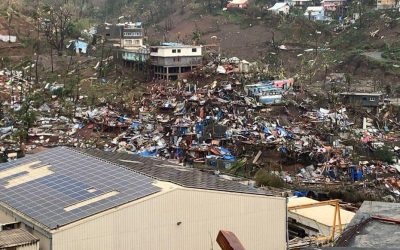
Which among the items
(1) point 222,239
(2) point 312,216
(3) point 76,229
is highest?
(1) point 222,239

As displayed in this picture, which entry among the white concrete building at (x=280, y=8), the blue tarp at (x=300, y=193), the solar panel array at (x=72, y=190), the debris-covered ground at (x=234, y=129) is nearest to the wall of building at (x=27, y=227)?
the solar panel array at (x=72, y=190)

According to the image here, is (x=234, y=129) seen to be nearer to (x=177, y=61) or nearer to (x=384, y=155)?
(x=384, y=155)

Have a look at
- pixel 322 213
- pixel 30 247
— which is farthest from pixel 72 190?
pixel 322 213

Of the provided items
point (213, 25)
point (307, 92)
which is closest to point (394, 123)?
point (307, 92)

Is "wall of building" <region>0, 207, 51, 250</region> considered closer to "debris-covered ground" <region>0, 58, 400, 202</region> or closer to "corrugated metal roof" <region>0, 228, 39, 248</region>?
"corrugated metal roof" <region>0, 228, 39, 248</region>

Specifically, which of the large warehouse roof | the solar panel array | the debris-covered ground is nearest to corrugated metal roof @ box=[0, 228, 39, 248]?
the solar panel array

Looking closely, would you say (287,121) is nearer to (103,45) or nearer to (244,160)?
(244,160)
